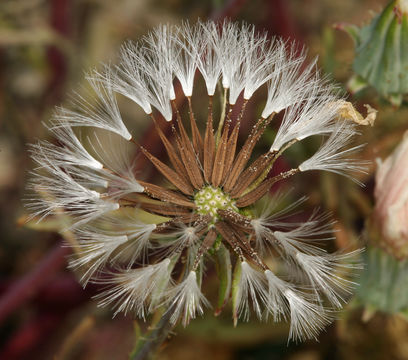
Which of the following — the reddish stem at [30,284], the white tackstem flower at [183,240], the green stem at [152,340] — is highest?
the reddish stem at [30,284]

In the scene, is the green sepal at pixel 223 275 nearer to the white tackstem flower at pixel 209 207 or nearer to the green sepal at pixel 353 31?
the white tackstem flower at pixel 209 207

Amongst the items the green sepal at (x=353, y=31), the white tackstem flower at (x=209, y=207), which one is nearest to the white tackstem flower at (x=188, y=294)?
the white tackstem flower at (x=209, y=207)

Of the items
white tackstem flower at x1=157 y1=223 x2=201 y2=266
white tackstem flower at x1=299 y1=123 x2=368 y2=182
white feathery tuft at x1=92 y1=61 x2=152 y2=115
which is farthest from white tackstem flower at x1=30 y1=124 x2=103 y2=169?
white tackstem flower at x1=299 y1=123 x2=368 y2=182

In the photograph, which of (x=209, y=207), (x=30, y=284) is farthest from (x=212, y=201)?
(x=30, y=284)

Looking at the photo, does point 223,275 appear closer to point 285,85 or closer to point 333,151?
point 333,151

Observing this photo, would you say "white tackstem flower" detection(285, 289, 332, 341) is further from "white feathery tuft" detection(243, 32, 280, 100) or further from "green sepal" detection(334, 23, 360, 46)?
"green sepal" detection(334, 23, 360, 46)

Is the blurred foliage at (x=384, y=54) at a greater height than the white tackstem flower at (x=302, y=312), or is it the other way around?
the blurred foliage at (x=384, y=54)
